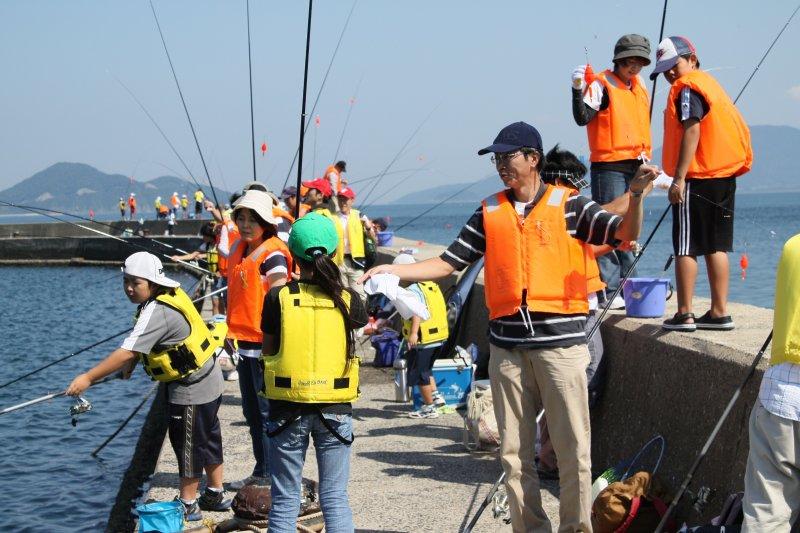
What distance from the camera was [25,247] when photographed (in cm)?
4178

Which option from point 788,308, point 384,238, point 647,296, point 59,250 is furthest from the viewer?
point 59,250

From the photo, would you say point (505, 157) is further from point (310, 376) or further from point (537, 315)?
point (310, 376)

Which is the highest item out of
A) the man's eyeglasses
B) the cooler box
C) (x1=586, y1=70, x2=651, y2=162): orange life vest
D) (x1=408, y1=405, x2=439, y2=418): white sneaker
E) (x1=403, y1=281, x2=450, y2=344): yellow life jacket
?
(x1=586, y1=70, x2=651, y2=162): orange life vest

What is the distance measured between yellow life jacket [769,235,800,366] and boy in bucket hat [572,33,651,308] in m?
3.49

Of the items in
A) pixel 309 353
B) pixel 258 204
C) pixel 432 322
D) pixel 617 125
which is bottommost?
pixel 432 322

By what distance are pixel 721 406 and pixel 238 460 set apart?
335 centimetres

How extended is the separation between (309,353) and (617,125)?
3557mm

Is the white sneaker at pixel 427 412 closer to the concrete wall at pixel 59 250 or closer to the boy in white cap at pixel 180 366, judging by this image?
the boy in white cap at pixel 180 366

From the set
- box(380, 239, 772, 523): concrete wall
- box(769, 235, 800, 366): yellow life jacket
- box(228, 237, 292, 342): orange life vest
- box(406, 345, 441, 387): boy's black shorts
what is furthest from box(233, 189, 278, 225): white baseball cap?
box(769, 235, 800, 366): yellow life jacket

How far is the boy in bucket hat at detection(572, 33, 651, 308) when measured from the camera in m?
6.79

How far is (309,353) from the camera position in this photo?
4.08 meters

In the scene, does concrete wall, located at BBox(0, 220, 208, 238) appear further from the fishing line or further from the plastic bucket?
the fishing line

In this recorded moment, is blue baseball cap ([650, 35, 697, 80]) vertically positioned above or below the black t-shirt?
above

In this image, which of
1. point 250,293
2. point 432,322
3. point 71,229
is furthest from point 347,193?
point 71,229
